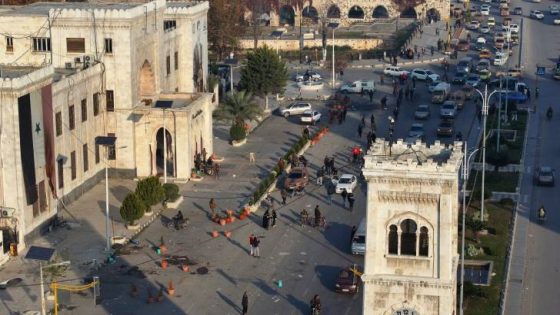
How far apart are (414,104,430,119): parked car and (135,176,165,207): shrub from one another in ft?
100

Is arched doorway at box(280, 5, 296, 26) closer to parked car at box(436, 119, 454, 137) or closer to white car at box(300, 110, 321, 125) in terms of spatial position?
white car at box(300, 110, 321, 125)

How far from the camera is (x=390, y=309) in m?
44.4

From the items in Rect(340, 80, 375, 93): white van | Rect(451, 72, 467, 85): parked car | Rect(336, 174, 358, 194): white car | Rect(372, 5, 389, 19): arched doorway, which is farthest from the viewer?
Rect(372, 5, 389, 19): arched doorway

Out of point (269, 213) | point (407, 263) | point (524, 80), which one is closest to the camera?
point (407, 263)

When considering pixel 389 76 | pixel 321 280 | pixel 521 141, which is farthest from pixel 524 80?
pixel 321 280

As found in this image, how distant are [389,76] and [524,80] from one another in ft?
36.2

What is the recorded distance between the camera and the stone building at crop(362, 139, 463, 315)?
1709 inches

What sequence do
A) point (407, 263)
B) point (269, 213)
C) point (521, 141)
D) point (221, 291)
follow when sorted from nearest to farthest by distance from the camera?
1. point (407, 263)
2. point (221, 291)
3. point (269, 213)
4. point (521, 141)

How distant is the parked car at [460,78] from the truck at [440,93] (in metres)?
6.17

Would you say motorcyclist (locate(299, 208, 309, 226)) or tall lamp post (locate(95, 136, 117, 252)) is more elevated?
tall lamp post (locate(95, 136, 117, 252))

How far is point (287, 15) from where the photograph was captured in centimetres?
15500

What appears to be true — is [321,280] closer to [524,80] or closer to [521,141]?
[521,141]

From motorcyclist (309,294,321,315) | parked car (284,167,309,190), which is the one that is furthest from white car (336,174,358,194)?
motorcyclist (309,294,321,315)

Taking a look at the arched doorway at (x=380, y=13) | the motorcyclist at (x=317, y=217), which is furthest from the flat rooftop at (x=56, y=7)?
the arched doorway at (x=380, y=13)
